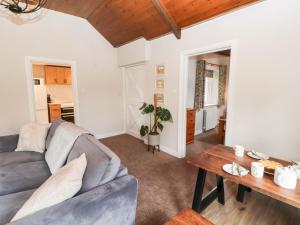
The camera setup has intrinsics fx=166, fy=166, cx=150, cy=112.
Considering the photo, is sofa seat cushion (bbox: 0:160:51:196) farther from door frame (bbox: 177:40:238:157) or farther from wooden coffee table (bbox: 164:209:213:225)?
door frame (bbox: 177:40:238:157)

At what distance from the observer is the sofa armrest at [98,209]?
0.94 meters

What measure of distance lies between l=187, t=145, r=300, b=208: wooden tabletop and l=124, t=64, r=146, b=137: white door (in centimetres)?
290

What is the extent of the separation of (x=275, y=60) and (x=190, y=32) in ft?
4.75

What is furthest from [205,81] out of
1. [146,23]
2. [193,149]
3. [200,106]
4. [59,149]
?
[59,149]

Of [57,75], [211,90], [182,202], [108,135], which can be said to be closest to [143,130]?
[108,135]

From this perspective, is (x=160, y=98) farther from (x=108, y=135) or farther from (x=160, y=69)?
(x=108, y=135)

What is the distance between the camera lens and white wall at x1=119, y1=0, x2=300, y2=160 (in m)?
1.93

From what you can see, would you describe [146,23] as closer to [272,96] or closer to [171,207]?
[272,96]

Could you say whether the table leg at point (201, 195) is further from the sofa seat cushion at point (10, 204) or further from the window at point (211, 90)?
the window at point (211, 90)

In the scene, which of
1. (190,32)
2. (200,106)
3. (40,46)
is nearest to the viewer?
(190,32)

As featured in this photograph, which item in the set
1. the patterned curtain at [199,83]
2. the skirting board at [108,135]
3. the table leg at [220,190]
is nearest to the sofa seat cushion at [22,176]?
the table leg at [220,190]

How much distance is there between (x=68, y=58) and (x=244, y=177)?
13.7 ft

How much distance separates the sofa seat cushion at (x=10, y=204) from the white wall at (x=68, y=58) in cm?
270

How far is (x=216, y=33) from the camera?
2580 millimetres
